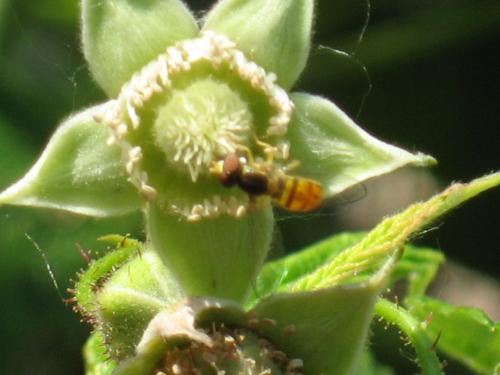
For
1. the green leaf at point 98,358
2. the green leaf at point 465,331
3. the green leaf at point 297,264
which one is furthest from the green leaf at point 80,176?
the green leaf at point 465,331

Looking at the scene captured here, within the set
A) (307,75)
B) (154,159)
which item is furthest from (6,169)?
(154,159)

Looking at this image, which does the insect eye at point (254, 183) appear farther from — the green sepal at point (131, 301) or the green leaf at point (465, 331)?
the green leaf at point (465, 331)

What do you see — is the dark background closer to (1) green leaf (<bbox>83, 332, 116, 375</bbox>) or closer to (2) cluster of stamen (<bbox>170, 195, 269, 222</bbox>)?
(1) green leaf (<bbox>83, 332, 116, 375</bbox>)

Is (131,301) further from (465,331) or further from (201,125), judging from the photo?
→ (465,331)

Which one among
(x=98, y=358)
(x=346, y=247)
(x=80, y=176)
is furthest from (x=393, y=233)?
(x=346, y=247)

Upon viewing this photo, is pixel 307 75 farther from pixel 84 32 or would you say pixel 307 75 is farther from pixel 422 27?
pixel 84 32

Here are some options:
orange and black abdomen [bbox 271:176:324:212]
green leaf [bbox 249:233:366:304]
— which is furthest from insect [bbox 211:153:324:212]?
green leaf [bbox 249:233:366:304]
